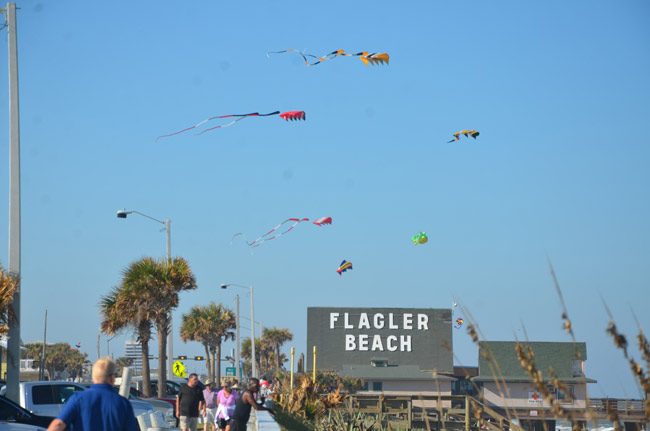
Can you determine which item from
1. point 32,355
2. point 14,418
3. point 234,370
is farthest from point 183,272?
point 32,355

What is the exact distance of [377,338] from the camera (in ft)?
227

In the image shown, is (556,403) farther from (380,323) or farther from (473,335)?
(380,323)

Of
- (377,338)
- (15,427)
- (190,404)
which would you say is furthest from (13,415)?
(377,338)

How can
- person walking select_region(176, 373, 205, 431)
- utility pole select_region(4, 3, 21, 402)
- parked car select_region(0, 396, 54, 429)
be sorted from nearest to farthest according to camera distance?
parked car select_region(0, 396, 54, 429)
utility pole select_region(4, 3, 21, 402)
person walking select_region(176, 373, 205, 431)

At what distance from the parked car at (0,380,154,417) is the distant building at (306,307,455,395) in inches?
1815

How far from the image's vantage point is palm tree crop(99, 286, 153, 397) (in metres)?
40.4

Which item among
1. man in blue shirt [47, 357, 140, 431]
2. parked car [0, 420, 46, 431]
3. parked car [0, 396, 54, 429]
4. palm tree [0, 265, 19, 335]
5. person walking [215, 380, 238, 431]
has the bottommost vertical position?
person walking [215, 380, 238, 431]

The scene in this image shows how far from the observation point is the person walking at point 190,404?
74.5 feet

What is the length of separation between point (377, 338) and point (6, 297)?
50.1 m

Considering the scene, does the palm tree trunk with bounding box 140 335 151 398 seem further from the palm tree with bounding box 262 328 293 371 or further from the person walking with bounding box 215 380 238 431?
the palm tree with bounding box 262 328 293 371

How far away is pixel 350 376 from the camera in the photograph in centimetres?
6606

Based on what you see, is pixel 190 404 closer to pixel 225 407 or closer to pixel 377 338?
pixel 225 407

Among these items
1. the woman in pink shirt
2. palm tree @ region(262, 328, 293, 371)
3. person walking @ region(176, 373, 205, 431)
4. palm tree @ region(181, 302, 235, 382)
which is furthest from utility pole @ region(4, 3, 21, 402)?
palm tree @ region(262, 328, 293, 371)

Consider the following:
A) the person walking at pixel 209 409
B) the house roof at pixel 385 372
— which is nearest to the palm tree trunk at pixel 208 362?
the house roof at pixel 385 372
